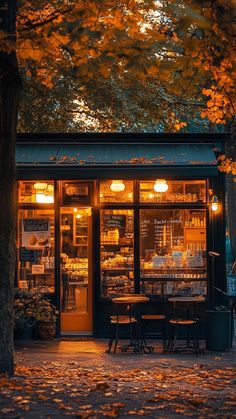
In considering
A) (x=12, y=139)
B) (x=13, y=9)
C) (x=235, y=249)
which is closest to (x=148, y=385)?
(x=12, y=139)

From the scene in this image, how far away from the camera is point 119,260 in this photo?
15211 millimetres

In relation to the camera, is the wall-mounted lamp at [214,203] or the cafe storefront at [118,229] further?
the cafe storefront at [118,229]

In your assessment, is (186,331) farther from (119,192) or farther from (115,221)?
(119,192)

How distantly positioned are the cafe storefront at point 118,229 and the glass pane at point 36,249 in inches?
0.8

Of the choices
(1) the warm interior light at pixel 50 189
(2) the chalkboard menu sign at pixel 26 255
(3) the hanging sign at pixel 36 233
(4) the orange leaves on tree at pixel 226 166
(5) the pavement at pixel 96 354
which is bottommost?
(5) the pavement at pixel 96 354

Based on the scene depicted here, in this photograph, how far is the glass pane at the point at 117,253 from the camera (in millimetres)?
15164

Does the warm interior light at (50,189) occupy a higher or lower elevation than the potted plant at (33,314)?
higher

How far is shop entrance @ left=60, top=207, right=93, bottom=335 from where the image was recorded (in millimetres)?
15383

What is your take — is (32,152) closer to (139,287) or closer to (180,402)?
(139,287)

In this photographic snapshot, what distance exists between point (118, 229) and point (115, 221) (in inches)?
7.1

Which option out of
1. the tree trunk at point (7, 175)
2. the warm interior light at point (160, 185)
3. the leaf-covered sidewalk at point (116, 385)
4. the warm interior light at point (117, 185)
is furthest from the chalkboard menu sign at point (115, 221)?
the tree trunk at point (7, 175)

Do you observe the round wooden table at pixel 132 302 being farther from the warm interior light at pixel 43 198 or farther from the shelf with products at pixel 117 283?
the warm interior light at pixel 43 198

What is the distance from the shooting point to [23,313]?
14227 mm

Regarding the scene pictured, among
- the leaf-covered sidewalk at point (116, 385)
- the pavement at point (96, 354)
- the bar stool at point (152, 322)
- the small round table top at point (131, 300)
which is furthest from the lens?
the bar stool at point (152, 322)
